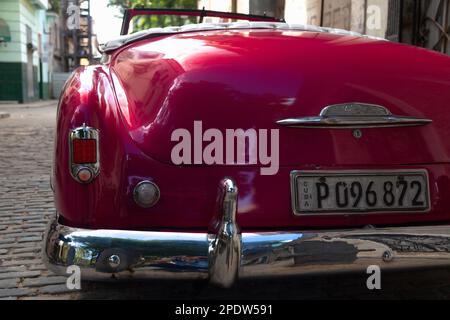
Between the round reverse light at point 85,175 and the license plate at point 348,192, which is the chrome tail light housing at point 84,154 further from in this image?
the license plate at point 348,192

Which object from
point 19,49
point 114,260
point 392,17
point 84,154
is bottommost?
point 114,260

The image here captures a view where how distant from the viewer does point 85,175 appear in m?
2.19

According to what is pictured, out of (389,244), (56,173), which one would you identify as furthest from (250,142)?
(56,173)

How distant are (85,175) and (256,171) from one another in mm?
663

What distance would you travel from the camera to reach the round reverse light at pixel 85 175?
2.19 meters

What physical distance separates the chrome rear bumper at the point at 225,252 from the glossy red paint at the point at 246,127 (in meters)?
0.10

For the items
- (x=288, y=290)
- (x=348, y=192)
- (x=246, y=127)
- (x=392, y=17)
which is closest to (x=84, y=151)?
(x=246, y=127)

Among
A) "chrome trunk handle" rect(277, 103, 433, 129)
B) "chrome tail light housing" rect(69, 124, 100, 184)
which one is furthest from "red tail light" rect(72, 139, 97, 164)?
"chrome trunk handle" rect(277, 103, 433, 129)

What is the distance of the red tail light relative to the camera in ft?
7.22

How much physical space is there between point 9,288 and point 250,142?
1520 mm

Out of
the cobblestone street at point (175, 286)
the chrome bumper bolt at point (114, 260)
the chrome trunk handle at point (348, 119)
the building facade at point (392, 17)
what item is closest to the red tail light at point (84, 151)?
the chrome bumper bolt at point (114, 260)

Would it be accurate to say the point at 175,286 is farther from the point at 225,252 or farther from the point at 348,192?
the point at 348,192
